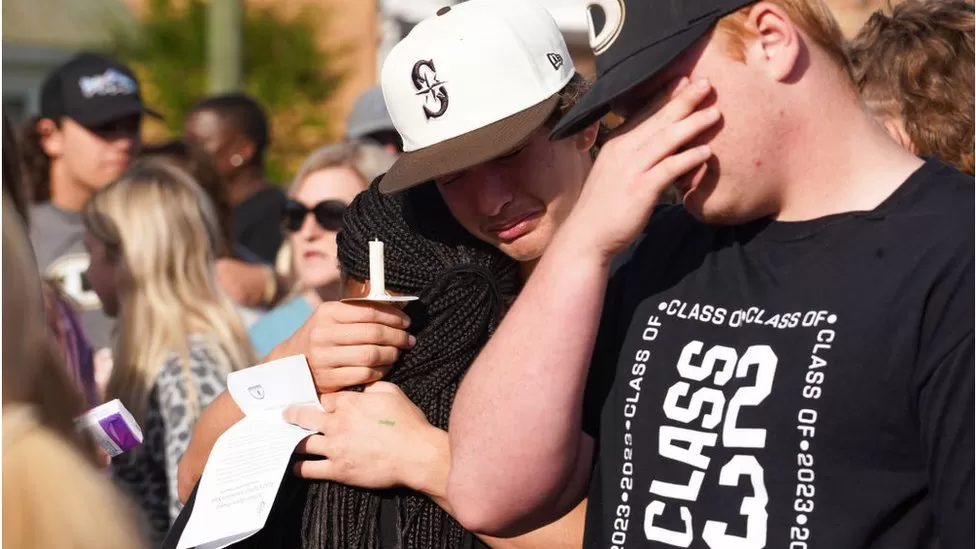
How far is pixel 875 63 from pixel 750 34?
30.2 inches

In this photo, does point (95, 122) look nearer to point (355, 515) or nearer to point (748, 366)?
point (355, 515)

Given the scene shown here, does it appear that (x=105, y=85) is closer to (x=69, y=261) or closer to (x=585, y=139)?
(x=69, y=261)

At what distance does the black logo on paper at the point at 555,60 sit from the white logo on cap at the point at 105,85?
14.7ft

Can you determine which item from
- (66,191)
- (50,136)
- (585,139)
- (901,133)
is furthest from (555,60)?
(50,136)

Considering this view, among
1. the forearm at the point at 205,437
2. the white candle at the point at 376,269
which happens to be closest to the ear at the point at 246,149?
the forearm at the point at 205,437

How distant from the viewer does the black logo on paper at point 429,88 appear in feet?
7.75

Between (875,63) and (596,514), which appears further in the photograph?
(875,63)

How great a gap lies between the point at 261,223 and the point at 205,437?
4.42m

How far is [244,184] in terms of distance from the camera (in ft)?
23.5

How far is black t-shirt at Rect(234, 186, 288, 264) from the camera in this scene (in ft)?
22.4

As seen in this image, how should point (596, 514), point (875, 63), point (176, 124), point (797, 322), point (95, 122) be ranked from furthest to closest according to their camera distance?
point (176, 124), point (95, 122), point (875, 63), point (596, 514), point (797, 322)

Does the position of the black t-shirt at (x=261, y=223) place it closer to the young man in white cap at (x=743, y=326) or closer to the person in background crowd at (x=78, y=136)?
the person in background crowd at (x=78, y=136)

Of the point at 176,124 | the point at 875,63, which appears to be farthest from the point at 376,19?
the point at 875,63

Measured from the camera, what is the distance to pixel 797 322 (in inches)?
69.8
